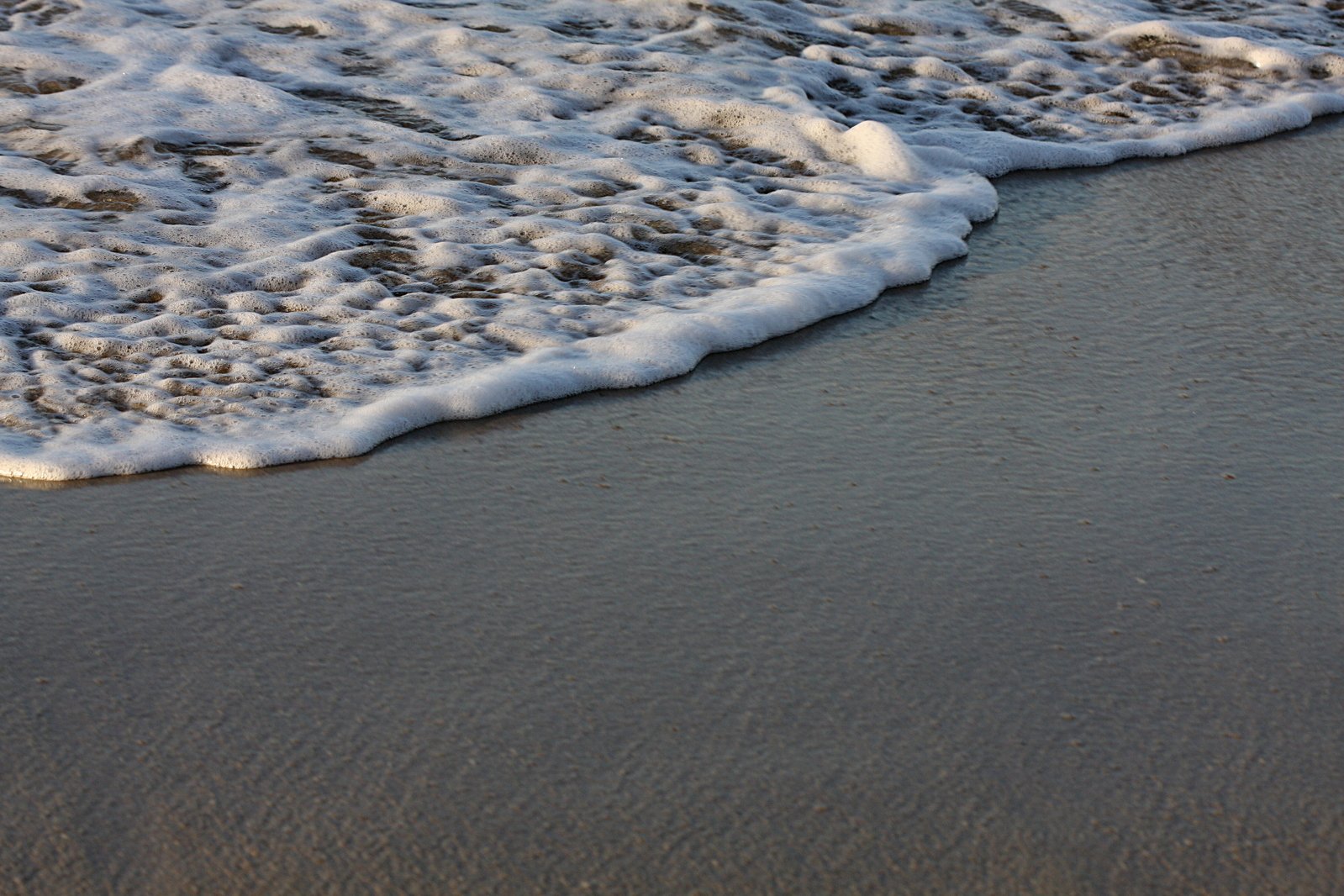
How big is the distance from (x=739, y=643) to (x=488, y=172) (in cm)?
250

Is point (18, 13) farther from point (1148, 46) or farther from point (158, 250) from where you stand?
point (1148, 46)

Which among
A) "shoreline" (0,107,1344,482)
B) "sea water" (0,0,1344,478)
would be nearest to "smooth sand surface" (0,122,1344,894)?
"shoreline" (0,107,1344,482)

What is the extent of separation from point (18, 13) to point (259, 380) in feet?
11.1

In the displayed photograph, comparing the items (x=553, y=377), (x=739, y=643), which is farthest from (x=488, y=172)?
(x=739, y=643)

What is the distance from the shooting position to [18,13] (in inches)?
219

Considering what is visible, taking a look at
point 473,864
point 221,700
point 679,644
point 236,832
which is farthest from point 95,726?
point 679,644

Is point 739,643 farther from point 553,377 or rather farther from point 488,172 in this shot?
point 488,172

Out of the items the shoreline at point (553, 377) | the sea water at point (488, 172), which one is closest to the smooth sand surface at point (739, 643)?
the shoreline at point (553, 377)

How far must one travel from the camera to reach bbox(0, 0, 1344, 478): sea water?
119 inches

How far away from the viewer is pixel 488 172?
4.30m

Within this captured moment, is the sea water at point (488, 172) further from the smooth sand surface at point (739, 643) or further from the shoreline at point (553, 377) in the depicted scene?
the smooth sand surface at point (739, 643)

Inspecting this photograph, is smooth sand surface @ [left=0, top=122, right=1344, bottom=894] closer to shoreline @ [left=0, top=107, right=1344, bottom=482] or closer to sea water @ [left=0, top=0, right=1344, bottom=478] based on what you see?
shoreline @ [left=0, top=107, right=1344, bottom=482]

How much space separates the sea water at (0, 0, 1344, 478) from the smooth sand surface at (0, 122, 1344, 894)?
A: 10.4 inches

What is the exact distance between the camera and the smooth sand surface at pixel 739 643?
68.9 inches
